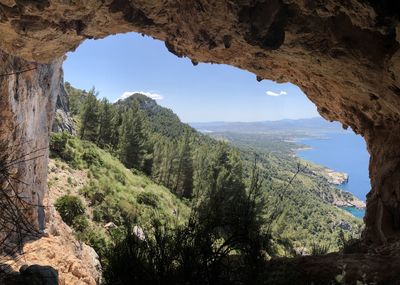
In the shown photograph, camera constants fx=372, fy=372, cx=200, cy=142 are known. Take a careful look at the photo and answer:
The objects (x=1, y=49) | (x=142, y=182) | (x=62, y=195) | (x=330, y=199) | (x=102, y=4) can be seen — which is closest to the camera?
(x=102, y=4)

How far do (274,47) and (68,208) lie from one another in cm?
1756

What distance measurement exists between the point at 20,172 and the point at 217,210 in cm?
848

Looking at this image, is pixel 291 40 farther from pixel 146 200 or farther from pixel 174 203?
pixel 174 203

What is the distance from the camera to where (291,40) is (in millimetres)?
8117

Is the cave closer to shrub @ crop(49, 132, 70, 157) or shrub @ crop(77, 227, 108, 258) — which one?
shrub @ crop(77, 227, 108, 258)

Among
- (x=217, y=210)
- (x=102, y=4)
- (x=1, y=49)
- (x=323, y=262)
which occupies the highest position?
(x=102, y=4)

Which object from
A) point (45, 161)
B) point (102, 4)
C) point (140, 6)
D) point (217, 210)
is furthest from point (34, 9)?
point (45, 161)

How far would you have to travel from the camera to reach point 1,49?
9.66 m

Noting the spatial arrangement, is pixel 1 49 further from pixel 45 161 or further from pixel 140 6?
pixel 45 161

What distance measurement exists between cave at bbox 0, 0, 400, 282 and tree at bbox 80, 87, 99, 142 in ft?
137

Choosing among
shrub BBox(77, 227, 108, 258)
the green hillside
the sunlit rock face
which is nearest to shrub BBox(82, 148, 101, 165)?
the green hillside

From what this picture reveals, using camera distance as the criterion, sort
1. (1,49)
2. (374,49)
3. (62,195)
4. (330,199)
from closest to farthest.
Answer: (374,49)
(1,49)
(62,195)
(330,199)

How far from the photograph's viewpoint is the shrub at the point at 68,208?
21344mm

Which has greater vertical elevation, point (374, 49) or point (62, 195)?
point (374, 49)
